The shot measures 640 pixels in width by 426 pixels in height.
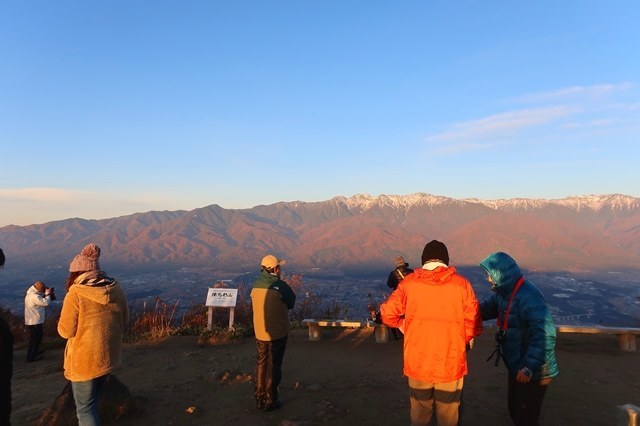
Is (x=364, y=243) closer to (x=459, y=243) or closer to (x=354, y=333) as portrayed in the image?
(x=459, y=243)

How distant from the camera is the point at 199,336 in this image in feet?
32.6

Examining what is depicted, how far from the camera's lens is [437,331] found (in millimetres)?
3332

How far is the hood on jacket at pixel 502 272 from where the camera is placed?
426 cm

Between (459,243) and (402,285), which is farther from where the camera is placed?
(459,243)

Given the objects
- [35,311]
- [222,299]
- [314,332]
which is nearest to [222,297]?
[222,299]

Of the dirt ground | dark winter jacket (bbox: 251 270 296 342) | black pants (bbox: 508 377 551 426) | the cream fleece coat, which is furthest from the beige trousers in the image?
the cream fleece coat

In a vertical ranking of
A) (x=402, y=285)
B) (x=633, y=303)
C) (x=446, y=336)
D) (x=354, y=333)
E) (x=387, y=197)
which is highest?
(x=387, y=197)

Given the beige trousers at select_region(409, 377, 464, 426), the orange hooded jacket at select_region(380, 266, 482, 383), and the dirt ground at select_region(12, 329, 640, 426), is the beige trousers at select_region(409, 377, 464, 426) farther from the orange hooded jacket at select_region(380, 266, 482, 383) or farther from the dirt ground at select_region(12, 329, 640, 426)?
the dirt ground at select_region(12, 329, 640, 426)

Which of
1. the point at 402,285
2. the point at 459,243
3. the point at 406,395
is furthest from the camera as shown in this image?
the point at 459,243

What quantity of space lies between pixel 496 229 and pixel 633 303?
5998cm

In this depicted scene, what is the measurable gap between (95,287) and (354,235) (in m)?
101

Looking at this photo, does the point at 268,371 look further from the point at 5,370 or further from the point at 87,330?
the point at 5,370

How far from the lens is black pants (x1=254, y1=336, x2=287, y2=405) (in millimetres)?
5418

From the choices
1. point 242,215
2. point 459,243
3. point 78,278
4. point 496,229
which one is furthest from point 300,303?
point 242,215
